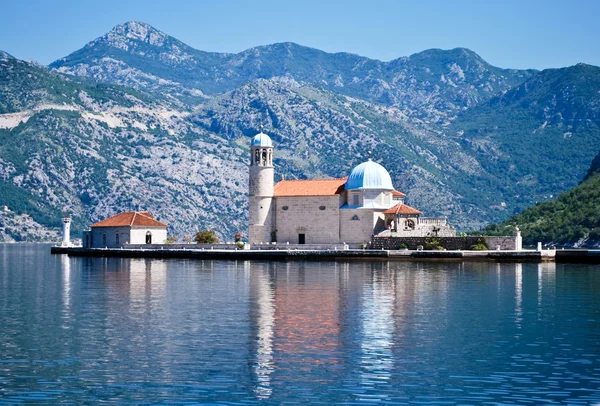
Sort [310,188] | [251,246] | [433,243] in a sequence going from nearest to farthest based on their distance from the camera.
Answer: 1. [433,243]
2. [251,246]
3. [310,188]

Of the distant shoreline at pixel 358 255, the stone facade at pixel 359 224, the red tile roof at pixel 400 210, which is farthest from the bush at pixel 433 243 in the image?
the stone facade at pixel 359 224

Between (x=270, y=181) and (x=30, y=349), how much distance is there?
70051 mm

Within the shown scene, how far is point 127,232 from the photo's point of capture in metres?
108

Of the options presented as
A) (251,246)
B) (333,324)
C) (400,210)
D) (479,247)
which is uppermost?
(400,210)

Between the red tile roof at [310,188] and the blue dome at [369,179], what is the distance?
1.47 meters

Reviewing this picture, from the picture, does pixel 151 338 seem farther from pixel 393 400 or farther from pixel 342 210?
pixel 342 210

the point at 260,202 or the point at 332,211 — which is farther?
the point at 260,202

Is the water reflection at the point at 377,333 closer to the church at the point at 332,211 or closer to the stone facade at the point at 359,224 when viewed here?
the church at the point at 332,211

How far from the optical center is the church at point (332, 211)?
98938mm

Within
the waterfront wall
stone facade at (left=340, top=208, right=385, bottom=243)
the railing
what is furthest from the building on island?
the railing

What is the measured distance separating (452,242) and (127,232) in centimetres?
3505

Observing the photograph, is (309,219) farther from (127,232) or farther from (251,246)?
(127,232)

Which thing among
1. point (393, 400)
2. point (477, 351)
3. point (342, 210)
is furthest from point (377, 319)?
point (342, 210)

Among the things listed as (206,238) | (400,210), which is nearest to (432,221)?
(400,210)
